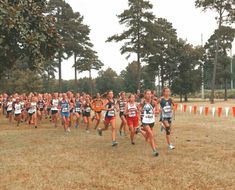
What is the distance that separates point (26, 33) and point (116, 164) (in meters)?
6.99

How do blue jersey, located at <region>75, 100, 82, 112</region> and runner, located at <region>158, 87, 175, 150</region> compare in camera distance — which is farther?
blue jersey, located at <region>75, 100, 82, 112</region>

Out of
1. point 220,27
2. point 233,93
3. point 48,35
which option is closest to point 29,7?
point 48,35

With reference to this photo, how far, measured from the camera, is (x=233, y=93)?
86.2 meters

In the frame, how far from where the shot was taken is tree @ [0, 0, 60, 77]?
14.1m

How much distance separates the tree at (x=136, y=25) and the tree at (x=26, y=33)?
113 ft

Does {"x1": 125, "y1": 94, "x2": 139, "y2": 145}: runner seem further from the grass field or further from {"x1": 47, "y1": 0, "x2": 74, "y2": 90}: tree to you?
{"x1": 47, "y1": 0, "x2": 74, "y2": 90}: tree

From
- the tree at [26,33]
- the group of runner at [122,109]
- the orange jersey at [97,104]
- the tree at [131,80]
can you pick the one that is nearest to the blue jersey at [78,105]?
the group of runner at [122,109]

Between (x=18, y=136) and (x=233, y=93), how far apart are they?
75197 mm

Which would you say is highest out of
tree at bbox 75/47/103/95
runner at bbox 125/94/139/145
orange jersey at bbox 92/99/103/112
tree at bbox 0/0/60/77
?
tree at bbox 75/47/103/95

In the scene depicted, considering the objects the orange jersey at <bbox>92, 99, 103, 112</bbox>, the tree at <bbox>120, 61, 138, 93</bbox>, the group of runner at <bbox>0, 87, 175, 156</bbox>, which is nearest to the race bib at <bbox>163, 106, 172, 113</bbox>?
the group of runner at <bbox>0, 87, 175, 156</bbox>

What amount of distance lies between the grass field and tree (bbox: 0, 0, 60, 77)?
11.8 ft

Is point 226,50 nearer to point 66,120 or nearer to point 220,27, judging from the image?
point 220,27

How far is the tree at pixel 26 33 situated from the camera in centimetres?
1412

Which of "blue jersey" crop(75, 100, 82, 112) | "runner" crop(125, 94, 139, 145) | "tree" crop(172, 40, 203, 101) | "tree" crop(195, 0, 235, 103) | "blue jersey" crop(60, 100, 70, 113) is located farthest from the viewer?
"tree" crop(172, 40, 203, 101)
